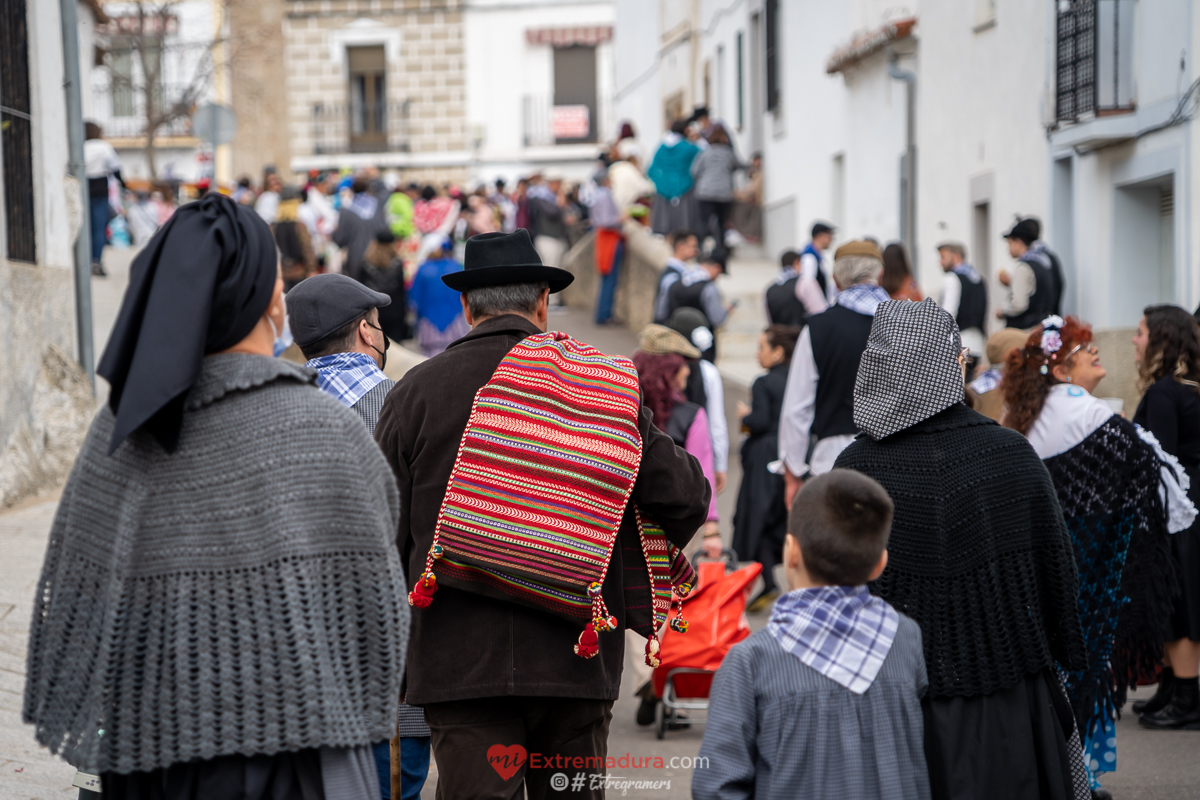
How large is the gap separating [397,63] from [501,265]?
39.6m

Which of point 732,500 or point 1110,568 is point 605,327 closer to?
point 732,500

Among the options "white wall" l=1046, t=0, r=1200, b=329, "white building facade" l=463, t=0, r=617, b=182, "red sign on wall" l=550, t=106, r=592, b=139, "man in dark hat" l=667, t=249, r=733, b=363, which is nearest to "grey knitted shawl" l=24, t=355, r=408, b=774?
"white wall" l=1046, t=0, r=1200, b=329

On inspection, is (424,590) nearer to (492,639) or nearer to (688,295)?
(492,639)

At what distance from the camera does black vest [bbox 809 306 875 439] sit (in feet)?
21.7

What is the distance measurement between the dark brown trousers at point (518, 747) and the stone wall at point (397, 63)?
3910 centimetres

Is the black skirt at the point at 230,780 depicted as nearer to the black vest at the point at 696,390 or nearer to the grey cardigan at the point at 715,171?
the black vest at the point at 696,390

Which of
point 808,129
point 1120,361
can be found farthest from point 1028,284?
point 808,129

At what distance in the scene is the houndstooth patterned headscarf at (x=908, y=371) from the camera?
11.4 ft

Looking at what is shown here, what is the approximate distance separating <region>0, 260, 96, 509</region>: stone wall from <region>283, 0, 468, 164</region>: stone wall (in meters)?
32.6

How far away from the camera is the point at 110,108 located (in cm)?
4322

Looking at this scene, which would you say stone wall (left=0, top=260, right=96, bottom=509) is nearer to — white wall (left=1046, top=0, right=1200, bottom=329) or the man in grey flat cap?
the man in grey flat cap

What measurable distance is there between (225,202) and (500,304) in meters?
1.18

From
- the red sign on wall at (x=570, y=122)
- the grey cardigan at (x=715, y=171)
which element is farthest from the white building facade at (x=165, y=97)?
the grey cardigan at (x=715, y=171)

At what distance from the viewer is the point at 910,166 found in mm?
18016
